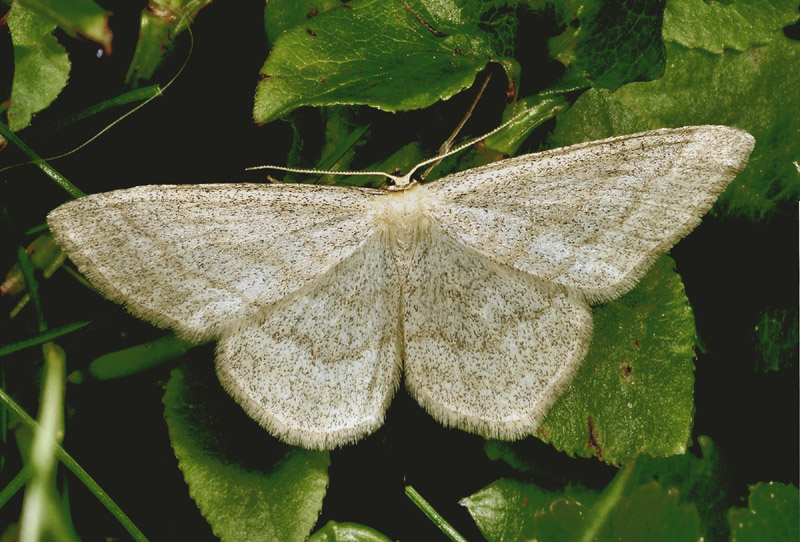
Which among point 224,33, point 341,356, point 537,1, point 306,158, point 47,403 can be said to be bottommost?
point 47,403

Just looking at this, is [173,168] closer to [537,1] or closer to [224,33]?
[224,33]

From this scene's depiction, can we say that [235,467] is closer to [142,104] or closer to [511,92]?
[142,104]

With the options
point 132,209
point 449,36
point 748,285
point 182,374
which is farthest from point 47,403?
point 748,285

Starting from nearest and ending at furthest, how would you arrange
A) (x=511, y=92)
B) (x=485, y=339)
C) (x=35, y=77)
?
(x=485, y=339) < (x=511, y=92) < (x=35, y=77)

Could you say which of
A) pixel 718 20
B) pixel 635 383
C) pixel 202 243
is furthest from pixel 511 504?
pixel 718 20

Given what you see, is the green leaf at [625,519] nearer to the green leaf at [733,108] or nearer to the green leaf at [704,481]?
the green leaf at [704,481]

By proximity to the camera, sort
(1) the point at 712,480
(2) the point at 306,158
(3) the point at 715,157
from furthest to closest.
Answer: (2) the point at 306,158 → (1) the point at 712,480 → (3) the point at 715,157
